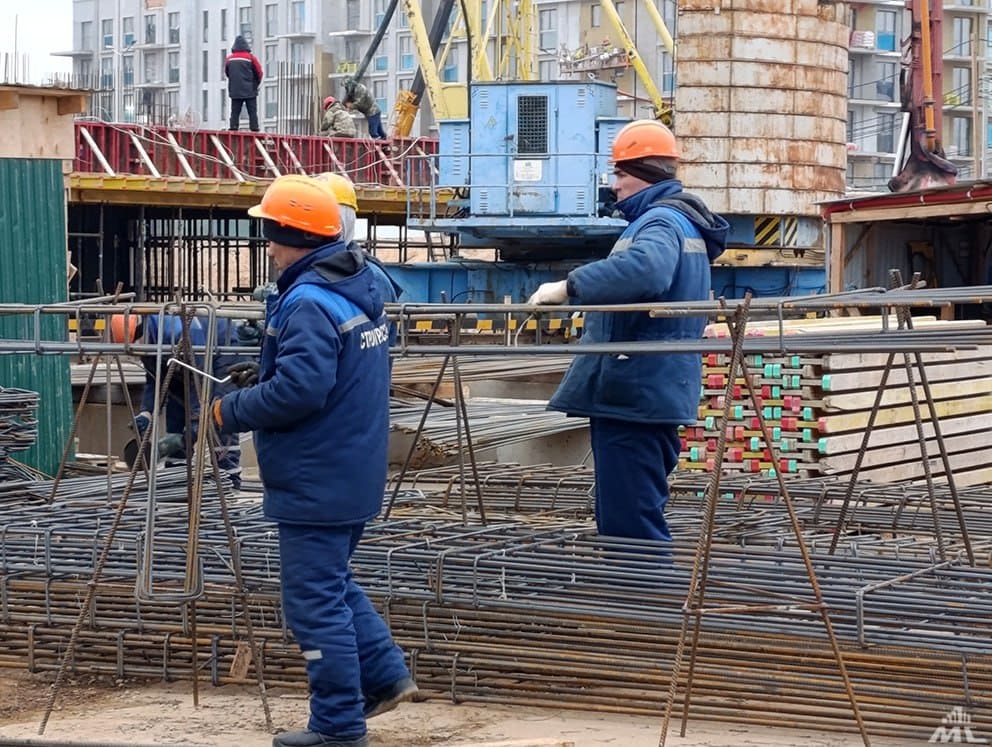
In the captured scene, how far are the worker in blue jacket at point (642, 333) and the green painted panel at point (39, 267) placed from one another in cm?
792

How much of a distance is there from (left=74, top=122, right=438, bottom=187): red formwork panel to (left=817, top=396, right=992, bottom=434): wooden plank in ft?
52.5

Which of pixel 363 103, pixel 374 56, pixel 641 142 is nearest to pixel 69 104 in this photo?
pixel 641 142

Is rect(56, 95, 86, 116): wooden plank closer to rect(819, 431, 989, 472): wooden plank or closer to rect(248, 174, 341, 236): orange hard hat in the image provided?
rect(819, 431, 989, 472): wooden plank

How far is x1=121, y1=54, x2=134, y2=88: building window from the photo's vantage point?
294ft

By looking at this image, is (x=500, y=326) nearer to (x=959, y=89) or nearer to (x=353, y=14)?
(x=959, y=89)

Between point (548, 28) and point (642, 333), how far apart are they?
70.6 m

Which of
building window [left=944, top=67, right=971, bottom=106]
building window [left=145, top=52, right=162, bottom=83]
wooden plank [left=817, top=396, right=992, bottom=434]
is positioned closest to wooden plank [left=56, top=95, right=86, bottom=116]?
wooden plank [left=817, top=396, right=992, bottom=434]

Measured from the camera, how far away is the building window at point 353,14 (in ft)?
285

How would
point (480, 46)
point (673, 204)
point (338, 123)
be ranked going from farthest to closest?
point (338, 123)
point (480, 46)
point (673, 204)

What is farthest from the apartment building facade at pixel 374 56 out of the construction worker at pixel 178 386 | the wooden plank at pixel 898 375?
the construction worker at pixel 178 386

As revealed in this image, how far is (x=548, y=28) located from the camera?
2975 inches

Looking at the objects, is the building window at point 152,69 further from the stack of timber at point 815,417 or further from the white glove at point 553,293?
the white glove at point 553,293

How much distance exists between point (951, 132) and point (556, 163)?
43.0m

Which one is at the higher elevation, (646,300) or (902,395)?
(646,300)
